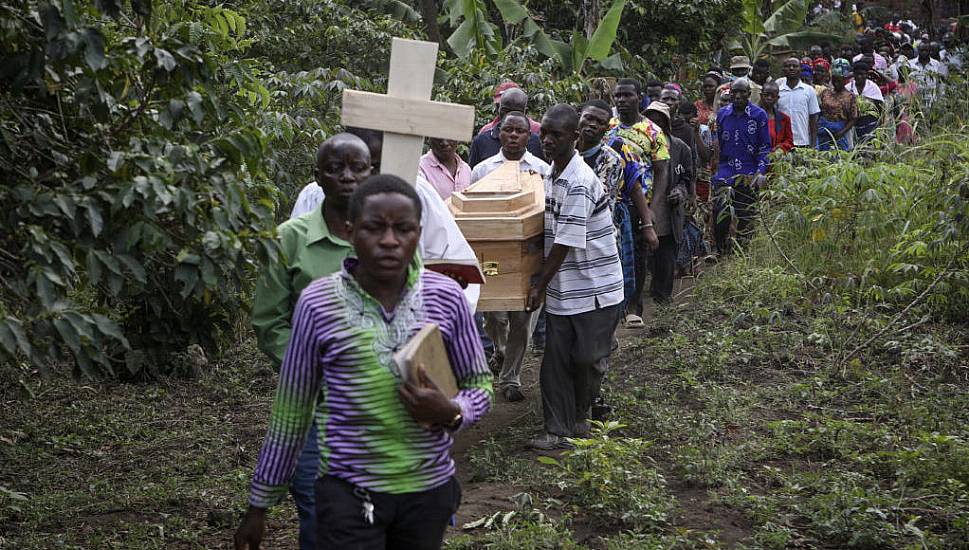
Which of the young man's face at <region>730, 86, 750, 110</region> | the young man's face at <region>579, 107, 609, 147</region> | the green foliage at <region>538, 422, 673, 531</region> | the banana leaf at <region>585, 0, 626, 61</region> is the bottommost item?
the green foliage at <region>538, 422, 673, 531</region>

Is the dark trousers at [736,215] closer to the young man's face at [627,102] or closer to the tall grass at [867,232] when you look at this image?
the tall grass at [867,232]

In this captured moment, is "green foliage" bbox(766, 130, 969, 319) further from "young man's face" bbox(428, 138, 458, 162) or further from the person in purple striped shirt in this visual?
the person in purple striped shirt

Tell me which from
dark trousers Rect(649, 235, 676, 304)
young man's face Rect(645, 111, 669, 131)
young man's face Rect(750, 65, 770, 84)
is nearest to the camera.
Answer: young man's face Rect(645, 111, 669, 131)

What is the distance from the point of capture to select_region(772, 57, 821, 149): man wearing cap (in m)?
13.2

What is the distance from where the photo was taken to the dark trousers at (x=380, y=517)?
10.3 feet

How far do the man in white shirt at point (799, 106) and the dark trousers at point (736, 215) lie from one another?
5.08ft

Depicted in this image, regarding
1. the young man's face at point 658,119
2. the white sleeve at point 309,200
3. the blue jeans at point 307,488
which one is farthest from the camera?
the young man's face at point 658,119

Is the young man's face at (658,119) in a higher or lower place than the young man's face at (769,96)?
lower

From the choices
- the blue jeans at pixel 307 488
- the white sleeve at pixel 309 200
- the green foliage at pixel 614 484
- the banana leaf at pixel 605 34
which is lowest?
the green foliage at pixel 614 484

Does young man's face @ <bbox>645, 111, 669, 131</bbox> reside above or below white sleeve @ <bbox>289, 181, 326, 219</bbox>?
above

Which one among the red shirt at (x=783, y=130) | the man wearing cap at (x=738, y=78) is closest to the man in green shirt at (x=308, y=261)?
the red shirt at (x=783, y=130)

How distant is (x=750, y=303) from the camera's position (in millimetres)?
9711

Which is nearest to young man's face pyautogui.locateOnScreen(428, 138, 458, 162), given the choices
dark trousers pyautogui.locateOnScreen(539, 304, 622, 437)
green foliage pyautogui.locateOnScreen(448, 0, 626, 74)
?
dark trousers pyautogui.locateOnScreen(539, 304, 622, 437)

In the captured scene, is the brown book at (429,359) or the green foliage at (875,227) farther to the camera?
the green foliage at (875,227)
